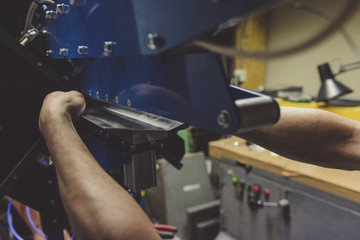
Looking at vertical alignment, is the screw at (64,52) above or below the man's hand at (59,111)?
above

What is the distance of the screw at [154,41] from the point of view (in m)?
0.36

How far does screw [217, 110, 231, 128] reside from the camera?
0.34 meters

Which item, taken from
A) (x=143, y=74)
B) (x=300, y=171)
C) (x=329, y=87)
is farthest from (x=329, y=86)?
(x=143, y=74)

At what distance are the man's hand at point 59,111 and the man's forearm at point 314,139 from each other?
1.28 ft

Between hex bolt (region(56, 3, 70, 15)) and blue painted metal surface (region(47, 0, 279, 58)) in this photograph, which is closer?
blue painted metal surface (region(47, 0, 279, 58))

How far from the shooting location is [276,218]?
63.4 inches

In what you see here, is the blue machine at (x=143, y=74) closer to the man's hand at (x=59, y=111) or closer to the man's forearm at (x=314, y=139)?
the man's hand at (x=59, y=111)

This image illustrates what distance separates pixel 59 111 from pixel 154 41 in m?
0.24

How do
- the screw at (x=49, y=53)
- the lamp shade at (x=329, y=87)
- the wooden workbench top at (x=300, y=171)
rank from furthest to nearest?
1. the lamp shade at (x=329, y=87)
2. the wooden workbench top at (x=300, y=171)
3. the screw at (x=49, y=53)

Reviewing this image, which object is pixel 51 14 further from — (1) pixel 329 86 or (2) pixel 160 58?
(1) pixel 329 86

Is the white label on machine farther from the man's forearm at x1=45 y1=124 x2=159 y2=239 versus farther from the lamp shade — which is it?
the man's forearm at x1=45 y1=124 x2=159 y2=239

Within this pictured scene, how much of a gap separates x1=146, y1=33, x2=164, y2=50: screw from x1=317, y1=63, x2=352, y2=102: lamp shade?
1569mm

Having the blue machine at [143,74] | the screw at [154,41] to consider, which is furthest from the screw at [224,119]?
the screw at [154,41]

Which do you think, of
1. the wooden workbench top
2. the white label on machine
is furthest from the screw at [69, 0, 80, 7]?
the white label on machine
